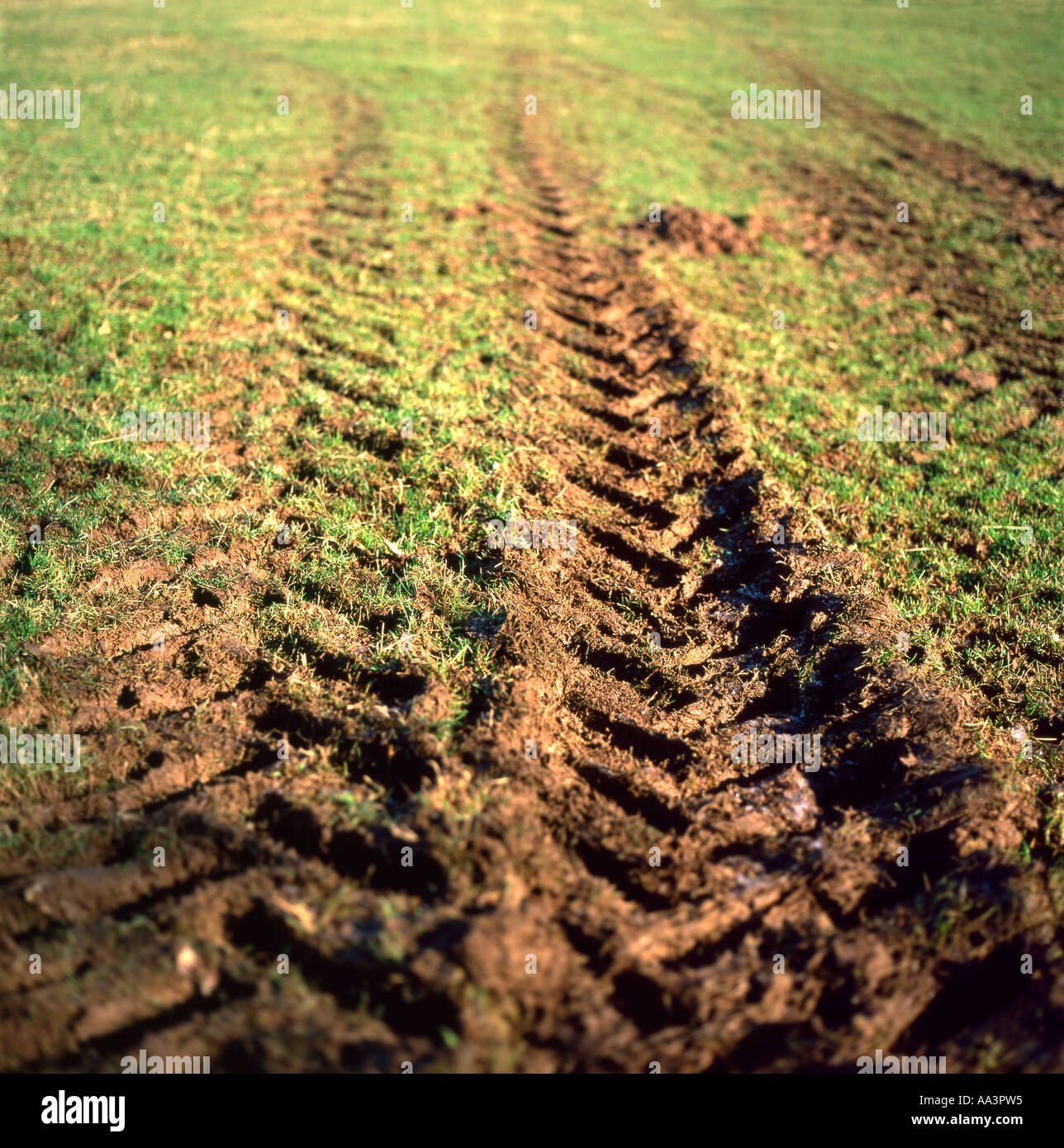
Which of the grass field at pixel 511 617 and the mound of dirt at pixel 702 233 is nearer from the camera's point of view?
the grass field at pixel 511 617

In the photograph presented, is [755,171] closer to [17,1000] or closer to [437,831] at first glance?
[437,831]

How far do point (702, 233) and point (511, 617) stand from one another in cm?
589

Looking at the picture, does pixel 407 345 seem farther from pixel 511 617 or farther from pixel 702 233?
pixel 702 233

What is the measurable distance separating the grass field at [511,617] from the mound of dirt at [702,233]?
61 millimetres

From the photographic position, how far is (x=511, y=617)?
3.13m

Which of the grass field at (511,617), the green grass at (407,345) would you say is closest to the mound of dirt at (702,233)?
the grass field at (511,617)

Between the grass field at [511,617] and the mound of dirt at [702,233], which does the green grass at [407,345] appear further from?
the mound of dirt at [702,233]

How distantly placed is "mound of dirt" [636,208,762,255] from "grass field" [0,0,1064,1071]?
0.06 m

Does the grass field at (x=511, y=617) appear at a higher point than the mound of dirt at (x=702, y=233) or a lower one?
lower

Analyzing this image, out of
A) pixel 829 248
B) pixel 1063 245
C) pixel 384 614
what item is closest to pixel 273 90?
pixel 829 248

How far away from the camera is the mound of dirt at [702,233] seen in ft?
24.3

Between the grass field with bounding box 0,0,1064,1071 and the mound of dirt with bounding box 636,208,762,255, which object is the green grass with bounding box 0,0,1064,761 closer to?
the grass field with bounding box 0,0,1064,1071

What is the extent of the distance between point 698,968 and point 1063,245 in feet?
28.6

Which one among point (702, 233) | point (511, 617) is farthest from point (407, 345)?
point (702, 233)
